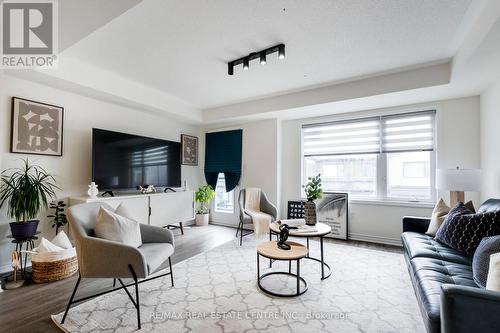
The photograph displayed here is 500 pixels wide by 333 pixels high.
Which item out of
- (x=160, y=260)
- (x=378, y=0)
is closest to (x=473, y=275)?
(x=378, y=0)

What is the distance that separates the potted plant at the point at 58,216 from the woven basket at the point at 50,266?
0.53m

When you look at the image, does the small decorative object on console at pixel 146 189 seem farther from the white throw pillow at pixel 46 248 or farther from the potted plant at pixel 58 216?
the white throw pillow at pixel 46 248

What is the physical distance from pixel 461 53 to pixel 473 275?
221 centimetres

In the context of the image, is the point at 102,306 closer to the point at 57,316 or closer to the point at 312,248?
the point at 57,316

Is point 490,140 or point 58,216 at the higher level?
point 490,140

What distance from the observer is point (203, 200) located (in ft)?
16.1

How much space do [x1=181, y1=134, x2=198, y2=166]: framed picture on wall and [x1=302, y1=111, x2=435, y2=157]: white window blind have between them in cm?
246

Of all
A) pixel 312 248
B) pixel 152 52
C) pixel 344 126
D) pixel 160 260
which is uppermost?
pixel 152 52

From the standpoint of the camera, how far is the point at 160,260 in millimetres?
1976

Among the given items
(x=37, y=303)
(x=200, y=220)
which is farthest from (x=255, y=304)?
(x=200, y=220)

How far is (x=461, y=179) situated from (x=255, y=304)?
9.16 ft

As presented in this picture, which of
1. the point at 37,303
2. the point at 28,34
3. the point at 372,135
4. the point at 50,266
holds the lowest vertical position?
the point at 37,303

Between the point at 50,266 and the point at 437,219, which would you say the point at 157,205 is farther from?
the point at 437,219

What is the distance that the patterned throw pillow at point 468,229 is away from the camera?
73.8 inches
